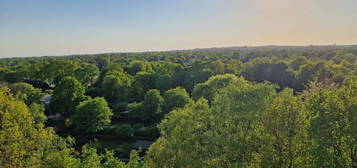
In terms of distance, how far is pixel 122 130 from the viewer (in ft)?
137

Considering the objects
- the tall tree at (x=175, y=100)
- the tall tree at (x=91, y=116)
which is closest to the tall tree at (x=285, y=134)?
the tall tree at (x=175, y=100)

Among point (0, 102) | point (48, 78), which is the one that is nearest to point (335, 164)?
point (0, 102)

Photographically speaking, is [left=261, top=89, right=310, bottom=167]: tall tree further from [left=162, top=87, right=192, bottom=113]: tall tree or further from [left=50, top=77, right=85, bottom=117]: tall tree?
[left=50, top=77, right=85, bottom=117]: tall tree

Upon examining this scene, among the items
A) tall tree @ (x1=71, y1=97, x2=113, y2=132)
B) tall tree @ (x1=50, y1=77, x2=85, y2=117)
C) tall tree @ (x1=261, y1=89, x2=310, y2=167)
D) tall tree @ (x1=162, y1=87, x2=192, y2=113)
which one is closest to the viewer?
tall tree @ (x1=261, y1=89, x2=310, y2=167)

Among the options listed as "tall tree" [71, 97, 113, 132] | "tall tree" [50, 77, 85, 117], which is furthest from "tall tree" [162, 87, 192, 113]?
"tall tree" [50, 77, 85, 117]

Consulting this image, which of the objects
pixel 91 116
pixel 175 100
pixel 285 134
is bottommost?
pixel 91 116

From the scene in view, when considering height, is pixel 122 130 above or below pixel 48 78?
below

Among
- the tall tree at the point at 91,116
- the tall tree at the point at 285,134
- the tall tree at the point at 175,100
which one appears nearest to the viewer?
the tall tree at the point at 285,134

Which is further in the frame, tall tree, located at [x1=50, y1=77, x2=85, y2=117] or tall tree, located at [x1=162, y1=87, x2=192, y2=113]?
tall tree, located at [x1=50, y1=77, x2=85, y2=117]

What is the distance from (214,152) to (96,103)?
29746 millimetres

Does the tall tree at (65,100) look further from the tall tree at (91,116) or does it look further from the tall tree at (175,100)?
the tall tree at (175,100)

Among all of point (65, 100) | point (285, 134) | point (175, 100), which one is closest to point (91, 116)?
point (65, 100)

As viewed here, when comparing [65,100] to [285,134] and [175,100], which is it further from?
[285,134]

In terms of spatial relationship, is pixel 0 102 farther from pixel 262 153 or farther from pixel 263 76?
pixel 263 76
